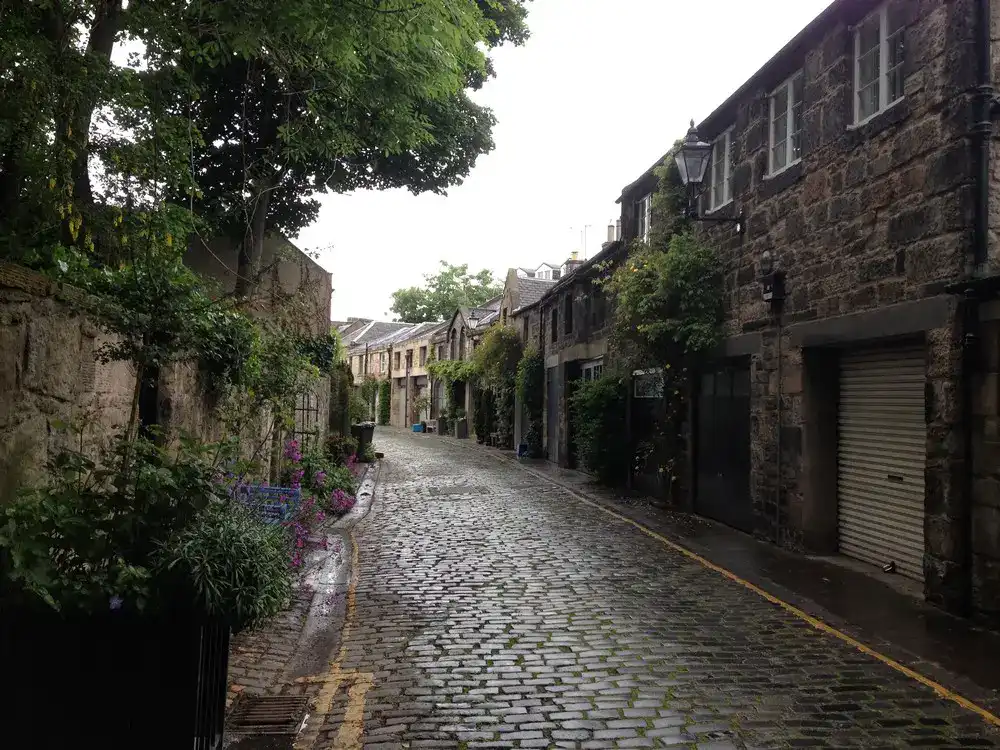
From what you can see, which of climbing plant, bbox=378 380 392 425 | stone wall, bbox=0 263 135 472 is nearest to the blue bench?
stone wall, bbox=0 263 135 472

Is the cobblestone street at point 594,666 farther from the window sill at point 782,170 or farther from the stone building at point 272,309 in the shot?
the window sill at point 782,170

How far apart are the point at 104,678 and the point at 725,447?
10.2 meters

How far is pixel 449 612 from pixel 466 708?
2.09 metres

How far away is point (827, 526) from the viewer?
9633 mm

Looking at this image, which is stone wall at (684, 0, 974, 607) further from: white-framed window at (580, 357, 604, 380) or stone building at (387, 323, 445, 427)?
stone building at (387, 323, 445, 427)

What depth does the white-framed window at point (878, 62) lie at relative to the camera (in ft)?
26.4

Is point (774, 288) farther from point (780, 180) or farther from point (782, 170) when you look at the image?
point (782, 170)

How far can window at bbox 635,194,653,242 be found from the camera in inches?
603

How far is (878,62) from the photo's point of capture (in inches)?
332

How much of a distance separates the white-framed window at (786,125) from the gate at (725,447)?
3063 millimetres

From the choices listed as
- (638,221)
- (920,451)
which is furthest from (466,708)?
(638,221)

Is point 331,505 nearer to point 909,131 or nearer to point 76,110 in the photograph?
point 76,110

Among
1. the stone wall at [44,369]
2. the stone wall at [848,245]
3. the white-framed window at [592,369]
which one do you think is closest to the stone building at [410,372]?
the white-framed window at [592,369]

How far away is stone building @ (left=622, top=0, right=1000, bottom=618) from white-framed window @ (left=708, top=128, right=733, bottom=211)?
0.12 feet
